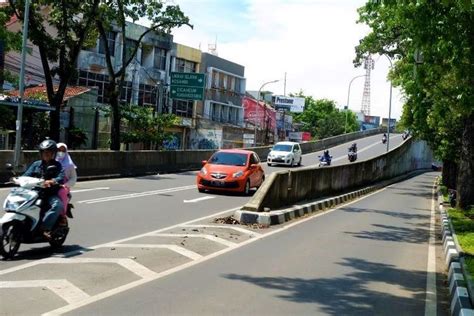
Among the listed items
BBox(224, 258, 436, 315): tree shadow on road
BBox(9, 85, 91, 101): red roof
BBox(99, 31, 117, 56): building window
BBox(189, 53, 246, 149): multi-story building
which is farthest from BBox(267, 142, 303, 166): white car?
BBox(224, 258, 436, 315): tree shadow on road

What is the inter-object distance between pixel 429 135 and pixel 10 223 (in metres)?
33.0

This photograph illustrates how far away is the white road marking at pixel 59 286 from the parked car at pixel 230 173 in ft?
43.3

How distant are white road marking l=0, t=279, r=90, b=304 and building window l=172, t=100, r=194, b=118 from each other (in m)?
49.9

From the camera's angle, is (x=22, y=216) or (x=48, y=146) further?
(x=48, y=146)

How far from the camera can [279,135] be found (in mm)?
89500

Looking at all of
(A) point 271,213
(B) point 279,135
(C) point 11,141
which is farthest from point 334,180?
(B) point 279,135

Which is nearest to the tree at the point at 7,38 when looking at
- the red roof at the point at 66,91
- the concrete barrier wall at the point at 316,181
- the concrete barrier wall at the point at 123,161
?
the concrete barrier wall at the point at 123,161

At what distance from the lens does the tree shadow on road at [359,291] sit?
7.18 metres

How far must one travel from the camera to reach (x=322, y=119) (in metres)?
111

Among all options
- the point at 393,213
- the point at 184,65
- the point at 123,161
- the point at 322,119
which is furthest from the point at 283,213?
the point at 322,119

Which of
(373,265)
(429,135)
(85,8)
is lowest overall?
(373,265)

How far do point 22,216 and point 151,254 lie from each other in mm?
2031

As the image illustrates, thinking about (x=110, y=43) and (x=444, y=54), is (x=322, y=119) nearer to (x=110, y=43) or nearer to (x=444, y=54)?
(x=110, y=43)

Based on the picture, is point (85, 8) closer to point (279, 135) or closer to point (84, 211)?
point (84, 211)
